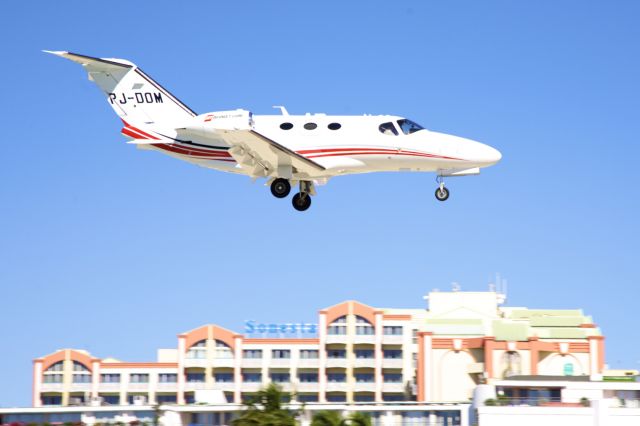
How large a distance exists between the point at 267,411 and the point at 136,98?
13950mm

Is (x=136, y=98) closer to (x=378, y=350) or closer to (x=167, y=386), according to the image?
(x=167, y=386)

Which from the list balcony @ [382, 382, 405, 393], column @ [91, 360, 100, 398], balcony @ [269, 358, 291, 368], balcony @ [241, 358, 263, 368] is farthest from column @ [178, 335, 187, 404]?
balcony @ [382, 382, 405, 393]

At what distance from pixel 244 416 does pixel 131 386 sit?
5926 centimetres

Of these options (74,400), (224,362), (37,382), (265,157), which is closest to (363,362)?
(224,362)

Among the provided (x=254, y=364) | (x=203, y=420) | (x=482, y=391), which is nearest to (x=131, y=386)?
(x=254, y=364)

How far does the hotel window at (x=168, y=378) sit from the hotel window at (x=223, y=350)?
4.24 m

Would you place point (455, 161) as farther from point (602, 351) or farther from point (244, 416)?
point (602, 351)

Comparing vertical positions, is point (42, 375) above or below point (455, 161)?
below

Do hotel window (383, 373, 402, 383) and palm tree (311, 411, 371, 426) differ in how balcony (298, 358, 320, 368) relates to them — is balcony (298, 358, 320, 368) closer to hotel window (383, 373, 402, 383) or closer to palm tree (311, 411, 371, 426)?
hotel window (383, 373, 402, 383)

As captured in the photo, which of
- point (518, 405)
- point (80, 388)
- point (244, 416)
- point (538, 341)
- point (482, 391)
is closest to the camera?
point (244, 416)

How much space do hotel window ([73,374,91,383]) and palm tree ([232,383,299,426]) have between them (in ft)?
194

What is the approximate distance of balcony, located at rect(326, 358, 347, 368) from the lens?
10488cm

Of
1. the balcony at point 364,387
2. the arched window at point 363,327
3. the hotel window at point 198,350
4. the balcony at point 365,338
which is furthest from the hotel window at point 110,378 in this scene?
the arched window at point 363,327

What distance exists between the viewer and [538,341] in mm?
90625
